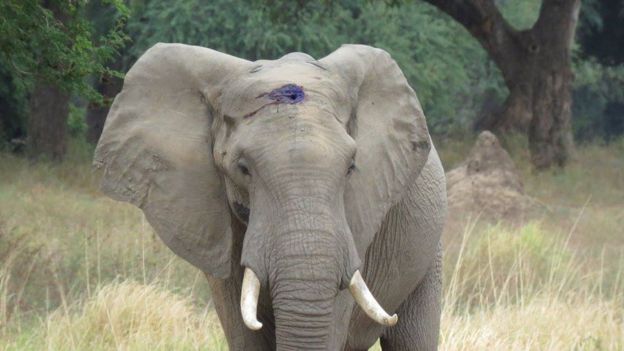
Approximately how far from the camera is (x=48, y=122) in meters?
20.4

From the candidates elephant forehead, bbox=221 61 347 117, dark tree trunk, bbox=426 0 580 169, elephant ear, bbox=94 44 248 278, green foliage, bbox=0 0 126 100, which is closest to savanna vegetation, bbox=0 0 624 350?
green foliage, bbox=0 0 126 100

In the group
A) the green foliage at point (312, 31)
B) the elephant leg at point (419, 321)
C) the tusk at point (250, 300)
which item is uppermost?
the tusk at point (250, 300)

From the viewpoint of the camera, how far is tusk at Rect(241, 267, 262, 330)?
4113 mm

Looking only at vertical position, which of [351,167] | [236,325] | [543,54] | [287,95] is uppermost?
[287,95]

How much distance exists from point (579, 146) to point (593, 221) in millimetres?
12055

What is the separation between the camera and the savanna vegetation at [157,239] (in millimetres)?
8164

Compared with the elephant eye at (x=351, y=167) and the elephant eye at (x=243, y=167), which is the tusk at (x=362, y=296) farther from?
the elephant eye at (x=243, y=167)

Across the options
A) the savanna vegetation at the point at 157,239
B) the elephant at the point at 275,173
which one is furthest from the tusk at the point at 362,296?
the savanna vegetation at the point at 157,239

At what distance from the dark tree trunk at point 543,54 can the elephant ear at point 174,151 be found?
17.6 m

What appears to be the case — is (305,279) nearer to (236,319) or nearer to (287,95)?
(287,95)

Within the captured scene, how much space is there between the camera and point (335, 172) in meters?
4.41

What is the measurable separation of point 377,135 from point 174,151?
2.41 ft

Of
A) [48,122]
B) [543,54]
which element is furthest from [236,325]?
[543,54]

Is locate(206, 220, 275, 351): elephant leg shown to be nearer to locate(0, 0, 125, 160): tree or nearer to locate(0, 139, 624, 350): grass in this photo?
locate(0, 139, 624, 350): grass
